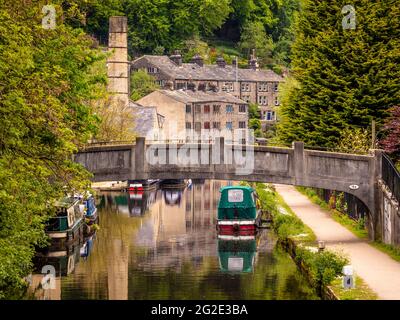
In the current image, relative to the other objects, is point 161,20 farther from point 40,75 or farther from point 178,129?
point 40,75

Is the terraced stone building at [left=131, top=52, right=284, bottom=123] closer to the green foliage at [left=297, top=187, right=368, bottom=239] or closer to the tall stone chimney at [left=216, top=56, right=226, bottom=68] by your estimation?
the tall stone chimney at [left=216, top=56, right=226, bottom=68]

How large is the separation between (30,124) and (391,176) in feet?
61.9

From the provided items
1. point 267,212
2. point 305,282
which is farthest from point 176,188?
point 305,282

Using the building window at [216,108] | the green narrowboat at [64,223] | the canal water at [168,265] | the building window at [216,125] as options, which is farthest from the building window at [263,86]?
the green narrowboat at [64,223]

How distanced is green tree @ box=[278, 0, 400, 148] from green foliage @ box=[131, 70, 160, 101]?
80203 millimetres

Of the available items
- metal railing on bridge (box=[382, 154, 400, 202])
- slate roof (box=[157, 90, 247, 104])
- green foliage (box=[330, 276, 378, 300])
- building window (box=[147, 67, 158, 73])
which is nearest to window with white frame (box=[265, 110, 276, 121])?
slate roof (box=[157, 90, 247, 104])

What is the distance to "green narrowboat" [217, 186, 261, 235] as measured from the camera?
195 ft

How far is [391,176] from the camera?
46594 mm

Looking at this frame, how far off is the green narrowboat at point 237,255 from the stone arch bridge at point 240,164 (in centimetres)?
354

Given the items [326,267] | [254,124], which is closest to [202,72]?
[254,124]

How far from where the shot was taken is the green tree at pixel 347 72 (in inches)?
2405

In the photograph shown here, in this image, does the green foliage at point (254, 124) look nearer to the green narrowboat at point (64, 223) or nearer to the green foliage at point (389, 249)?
the green narrowboat at point (64, 223)

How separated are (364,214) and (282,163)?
4.95 metres

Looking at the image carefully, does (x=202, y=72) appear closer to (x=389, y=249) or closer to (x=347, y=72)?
(x=347, y=72)
